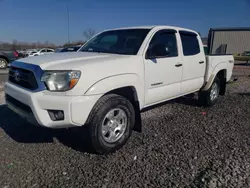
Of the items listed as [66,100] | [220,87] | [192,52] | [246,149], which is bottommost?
[246,149]

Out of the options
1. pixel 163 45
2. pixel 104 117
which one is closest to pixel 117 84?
pixel 104 117

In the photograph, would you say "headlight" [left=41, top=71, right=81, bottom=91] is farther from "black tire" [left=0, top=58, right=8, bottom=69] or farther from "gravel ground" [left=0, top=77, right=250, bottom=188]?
"black tire" [left=0, top=58, right=8, bottom=69]

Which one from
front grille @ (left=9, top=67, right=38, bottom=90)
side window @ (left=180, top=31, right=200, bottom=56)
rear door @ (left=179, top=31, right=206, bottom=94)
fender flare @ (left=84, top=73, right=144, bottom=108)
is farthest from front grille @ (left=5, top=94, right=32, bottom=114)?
side window @ (left=180, top=31, right=200, bottom=56)

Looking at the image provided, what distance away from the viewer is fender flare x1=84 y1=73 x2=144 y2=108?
2741 millimetres

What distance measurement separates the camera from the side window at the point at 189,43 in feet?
14.7

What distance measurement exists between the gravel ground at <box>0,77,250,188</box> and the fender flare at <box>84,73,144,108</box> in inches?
34.4

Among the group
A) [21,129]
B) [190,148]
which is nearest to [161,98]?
[190,148]

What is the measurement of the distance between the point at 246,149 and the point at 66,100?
277 centimetres

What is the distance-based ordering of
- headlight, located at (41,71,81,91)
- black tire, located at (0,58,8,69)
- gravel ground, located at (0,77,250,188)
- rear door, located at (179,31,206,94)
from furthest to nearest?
black tire, located at (0,58,8,69), rear door, located at (179,31,206,94), headlight, located at (41,71,81,91), gravel ground, located at (0,77,250,188)

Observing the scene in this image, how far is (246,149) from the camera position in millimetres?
3246

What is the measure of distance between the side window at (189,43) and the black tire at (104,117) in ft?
6.56

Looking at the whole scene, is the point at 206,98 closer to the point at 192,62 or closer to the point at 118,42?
the point at 192,62

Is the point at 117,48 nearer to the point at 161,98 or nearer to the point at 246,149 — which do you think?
the point at 161,98

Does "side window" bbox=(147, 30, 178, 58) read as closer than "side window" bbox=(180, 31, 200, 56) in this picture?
Yes
